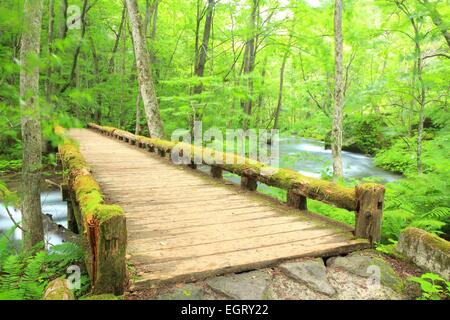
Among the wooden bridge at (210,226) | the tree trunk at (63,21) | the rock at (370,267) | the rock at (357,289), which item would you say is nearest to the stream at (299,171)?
the wooden bridge at (210,226)

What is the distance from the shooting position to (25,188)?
6504mm

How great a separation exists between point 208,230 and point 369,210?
6.53 ft

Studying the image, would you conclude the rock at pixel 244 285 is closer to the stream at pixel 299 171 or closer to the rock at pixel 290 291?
the rock at pixel 290 291

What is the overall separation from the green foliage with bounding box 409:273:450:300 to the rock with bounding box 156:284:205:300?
Result: 2.02 meters

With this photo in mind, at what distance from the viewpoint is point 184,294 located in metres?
2.76

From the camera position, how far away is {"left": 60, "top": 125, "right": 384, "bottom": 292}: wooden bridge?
2.80 m

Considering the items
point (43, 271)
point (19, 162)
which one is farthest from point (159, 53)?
point (43, 271)

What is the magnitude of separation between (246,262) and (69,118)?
2.09 m

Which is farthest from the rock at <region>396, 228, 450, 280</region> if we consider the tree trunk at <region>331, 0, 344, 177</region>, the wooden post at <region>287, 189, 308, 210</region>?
the tree trunk at <region>331, 0, 344, 177</region>

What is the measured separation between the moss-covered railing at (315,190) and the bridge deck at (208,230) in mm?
202

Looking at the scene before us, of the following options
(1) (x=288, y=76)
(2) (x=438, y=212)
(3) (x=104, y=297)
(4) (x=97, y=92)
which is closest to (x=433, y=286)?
(2) (x=438, y=212)

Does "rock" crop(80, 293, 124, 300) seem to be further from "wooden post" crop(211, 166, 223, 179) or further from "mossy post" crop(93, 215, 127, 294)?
"wooden post" crop(211, 166, 223, 179)

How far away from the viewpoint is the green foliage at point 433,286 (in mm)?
2916
